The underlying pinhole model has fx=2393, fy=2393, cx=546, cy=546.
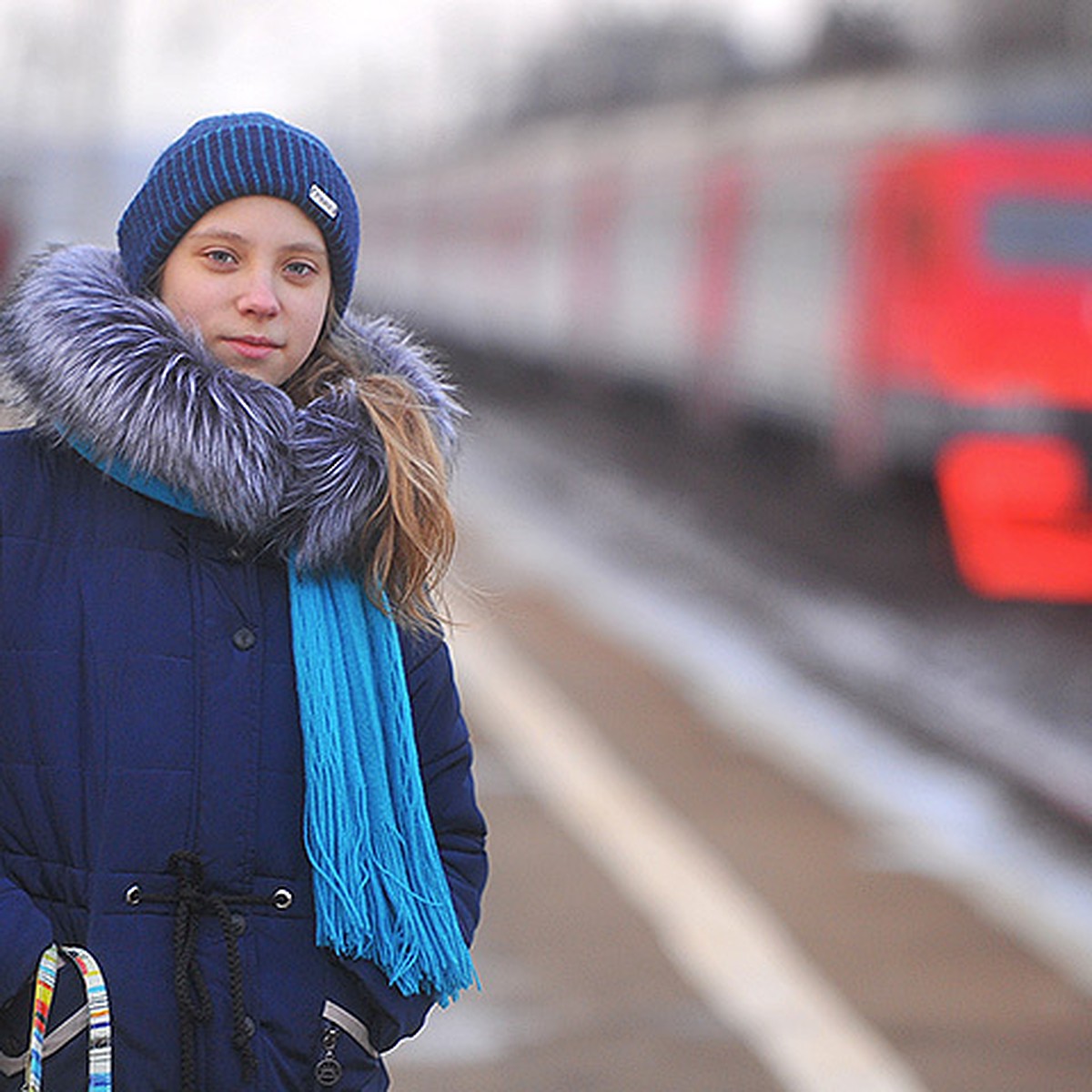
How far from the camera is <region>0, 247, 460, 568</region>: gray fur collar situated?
7.87 feet

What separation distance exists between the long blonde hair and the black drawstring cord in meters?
0.34

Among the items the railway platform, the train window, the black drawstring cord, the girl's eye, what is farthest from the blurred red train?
the black drawstring cord

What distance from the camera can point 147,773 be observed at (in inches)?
Answer: 93.6

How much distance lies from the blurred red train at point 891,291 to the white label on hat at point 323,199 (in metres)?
10.3

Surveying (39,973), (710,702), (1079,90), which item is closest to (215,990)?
(39,973)

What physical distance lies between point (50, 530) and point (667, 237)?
22076 millimetres

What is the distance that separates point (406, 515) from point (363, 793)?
0.95 ft

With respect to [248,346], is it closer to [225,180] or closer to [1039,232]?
[225,180]

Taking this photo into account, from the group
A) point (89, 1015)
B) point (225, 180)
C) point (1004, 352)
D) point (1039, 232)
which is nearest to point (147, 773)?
point (89, 1015)

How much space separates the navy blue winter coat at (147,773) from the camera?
7.81 feet

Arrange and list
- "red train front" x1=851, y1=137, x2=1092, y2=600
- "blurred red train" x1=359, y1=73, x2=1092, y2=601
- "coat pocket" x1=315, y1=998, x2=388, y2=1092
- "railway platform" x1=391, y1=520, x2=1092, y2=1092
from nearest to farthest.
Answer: "coat pocket" x1=315, y1=998, x2=388, y2=1092 < "railway platform" x1=391, y1=520, x2=1092, y2=1092 < "red train front" x1=851, y1=137, x2=1092, y2=600 < "blurred red train" x1=359, y1=73, x2=1092, y2=601

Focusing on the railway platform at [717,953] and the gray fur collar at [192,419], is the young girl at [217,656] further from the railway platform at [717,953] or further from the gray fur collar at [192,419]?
the railway platform at [717,953]

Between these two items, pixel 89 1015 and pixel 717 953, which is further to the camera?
pixel 717 953

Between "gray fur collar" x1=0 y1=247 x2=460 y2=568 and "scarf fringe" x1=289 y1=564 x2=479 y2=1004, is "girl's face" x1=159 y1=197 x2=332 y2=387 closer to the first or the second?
"gray fur collar" x1=0 y1=247 x2=460 y2=568
